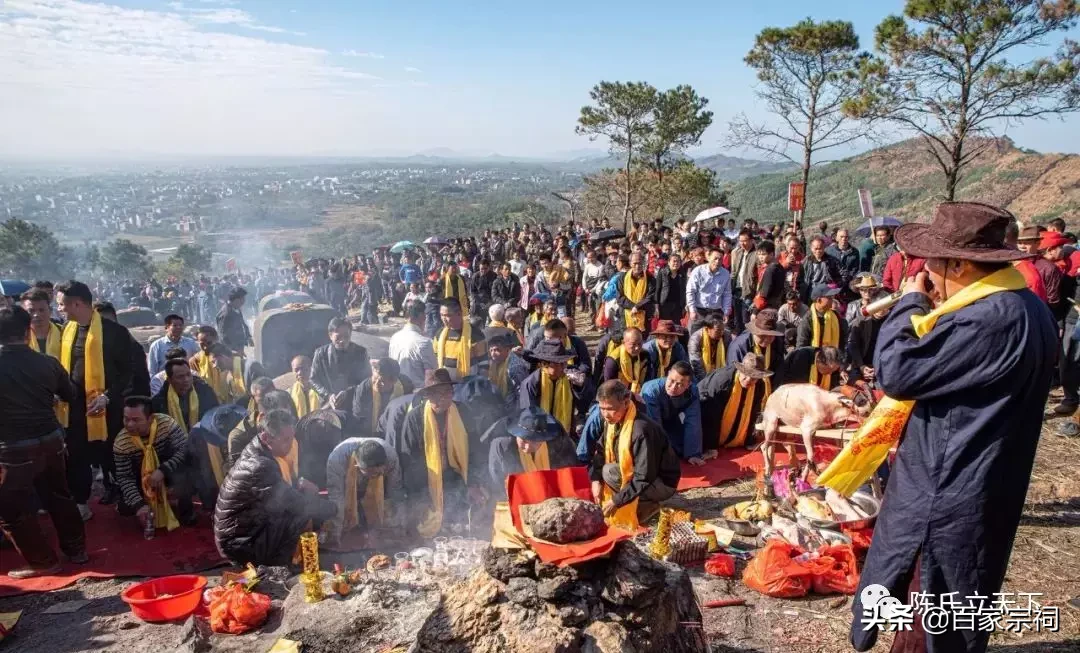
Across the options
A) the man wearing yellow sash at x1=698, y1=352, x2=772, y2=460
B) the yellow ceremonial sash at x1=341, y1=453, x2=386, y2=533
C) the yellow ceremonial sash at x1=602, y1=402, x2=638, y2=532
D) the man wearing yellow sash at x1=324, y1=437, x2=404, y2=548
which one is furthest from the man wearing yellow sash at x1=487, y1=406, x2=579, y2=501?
the man wearing yellow sash at x1=698, y1=352, x2=772, y2=460

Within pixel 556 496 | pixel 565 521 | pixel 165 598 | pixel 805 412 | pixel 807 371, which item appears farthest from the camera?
pixel 807 371

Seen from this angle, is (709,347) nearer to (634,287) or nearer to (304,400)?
(634,287)

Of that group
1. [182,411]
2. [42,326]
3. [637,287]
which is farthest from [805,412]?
[42,326]

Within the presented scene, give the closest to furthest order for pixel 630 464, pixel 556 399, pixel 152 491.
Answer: pixel 630 464 < pixel 152 491 < pixel 556 399

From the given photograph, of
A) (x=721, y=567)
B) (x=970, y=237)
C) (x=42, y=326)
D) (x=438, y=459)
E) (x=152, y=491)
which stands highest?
(x=970, y=237)

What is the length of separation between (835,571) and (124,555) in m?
5.37

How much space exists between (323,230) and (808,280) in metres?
75.7

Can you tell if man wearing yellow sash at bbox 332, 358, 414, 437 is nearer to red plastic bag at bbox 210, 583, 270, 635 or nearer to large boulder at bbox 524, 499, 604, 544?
red plastic bag at bbox 210, 583, 270, 635

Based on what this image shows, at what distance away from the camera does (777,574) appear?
4.07 meters

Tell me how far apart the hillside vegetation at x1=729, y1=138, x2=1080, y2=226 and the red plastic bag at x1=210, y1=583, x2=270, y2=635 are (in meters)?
19.1

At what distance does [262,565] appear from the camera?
4.79 metres

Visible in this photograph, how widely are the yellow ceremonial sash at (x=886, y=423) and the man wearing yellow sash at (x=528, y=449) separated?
2949mm

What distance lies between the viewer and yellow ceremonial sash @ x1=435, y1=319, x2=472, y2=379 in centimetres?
786

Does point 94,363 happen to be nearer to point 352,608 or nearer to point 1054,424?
point 352,608
